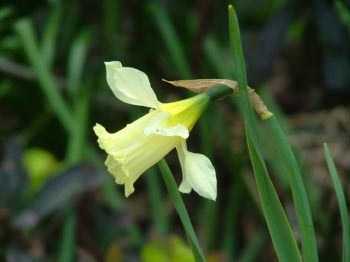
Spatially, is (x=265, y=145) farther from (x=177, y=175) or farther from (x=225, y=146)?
(x=177, y=175)

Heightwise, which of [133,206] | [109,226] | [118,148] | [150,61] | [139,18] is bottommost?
[133,206]

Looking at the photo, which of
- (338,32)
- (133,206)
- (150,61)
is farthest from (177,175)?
(338,32)

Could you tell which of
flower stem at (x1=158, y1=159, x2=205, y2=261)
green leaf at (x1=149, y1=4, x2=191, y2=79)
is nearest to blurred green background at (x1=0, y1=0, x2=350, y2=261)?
green leaf at (x1=149, y1=4, x2=191, y2=79)

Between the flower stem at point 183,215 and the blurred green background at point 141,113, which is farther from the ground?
the flower stem at point 183,215

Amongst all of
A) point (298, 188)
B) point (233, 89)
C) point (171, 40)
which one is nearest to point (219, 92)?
point (233, 89)

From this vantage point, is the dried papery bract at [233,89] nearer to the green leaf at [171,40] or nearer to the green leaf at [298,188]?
the green leaf at [298,188]

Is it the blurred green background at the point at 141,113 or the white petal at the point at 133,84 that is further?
the blurred green background at the point at 141,113

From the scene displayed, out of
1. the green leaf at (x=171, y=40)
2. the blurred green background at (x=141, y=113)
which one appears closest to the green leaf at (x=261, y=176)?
the blurred green background at (x=141, y=113)
